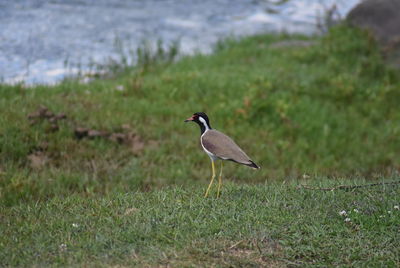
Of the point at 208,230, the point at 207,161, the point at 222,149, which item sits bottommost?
the point at 207,161

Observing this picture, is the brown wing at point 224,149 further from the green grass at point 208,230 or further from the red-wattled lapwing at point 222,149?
the green grass at point 208,230

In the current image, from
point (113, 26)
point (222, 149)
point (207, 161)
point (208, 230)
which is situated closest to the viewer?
point (208, 230)

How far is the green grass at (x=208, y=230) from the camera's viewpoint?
495cm

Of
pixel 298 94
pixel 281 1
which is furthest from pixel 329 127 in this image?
pixel 281 1

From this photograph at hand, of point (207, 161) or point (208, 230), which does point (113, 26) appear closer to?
point (207, 161)

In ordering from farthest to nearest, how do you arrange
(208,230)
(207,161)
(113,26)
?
(113,26), (207,161), (208,230)

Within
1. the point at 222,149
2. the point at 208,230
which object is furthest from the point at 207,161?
the point at 208,230

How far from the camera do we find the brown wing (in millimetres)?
5906

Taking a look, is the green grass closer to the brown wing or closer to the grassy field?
the grassy field

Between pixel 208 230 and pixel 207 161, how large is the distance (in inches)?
178

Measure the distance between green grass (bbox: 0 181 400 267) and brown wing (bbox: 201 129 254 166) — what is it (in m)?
0.44

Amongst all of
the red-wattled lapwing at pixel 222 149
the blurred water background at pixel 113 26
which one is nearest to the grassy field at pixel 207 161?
the red-wattled lapwing at pixel 222 149

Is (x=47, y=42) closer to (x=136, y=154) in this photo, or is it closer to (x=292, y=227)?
(x=136, y=154)

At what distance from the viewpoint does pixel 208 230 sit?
5.36m
